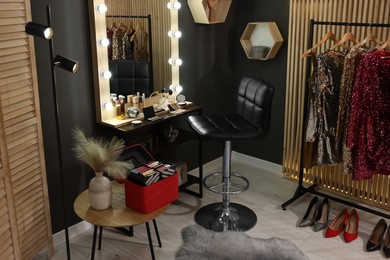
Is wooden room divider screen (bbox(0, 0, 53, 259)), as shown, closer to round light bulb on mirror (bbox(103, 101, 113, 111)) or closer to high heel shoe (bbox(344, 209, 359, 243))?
round light bulb on mirror (bbox(103, 101, 113, 111))

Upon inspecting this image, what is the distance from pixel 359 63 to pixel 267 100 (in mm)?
692

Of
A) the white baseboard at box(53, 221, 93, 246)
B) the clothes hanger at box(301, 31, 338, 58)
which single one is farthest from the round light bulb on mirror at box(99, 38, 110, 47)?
the clothes hanger at box(301, 31, 338, 58)

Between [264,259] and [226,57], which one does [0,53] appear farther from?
[226,57]

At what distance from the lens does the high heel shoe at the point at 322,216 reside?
3.33 m

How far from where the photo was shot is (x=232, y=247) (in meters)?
3.00

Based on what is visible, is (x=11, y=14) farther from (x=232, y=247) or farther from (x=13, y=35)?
(x=232, y=247)

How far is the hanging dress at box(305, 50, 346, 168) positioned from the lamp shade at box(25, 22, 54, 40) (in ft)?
6.30

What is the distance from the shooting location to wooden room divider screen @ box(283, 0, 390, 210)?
3326 mm

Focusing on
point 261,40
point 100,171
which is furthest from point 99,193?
point 261,40

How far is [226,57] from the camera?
A: 4.27 m

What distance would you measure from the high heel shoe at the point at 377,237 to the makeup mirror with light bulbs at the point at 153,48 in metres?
1.91

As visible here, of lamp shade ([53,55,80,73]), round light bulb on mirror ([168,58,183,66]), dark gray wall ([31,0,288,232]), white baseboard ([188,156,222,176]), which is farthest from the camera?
white baseboard ([188,156,222,176])

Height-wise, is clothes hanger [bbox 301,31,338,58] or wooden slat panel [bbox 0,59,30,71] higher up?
clothes hanger [bbox 301,31,338,58]

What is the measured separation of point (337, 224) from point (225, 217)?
0.84 metres
